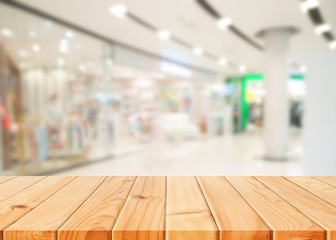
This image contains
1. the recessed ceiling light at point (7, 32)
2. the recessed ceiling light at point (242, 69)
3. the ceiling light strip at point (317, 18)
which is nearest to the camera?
the recessed ceiling light at point (7, 32)

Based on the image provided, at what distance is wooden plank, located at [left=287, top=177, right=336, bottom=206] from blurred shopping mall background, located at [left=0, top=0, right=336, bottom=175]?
2050 mm

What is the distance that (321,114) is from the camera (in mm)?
3031

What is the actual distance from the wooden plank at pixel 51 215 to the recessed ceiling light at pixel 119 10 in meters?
4.68

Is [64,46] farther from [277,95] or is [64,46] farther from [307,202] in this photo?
[307,202]

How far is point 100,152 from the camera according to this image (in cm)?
706

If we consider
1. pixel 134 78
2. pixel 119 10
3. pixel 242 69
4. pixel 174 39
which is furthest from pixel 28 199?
pixel 242 69

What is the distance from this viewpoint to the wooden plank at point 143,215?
27.0 inches

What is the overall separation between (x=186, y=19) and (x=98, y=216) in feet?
18.8

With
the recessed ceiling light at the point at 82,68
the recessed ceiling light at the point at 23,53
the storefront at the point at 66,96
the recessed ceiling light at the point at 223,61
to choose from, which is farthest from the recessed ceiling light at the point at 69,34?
the recessed ceiling light at the point at 223,61

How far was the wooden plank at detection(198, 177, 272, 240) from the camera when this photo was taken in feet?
2.26

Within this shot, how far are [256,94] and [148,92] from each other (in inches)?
370

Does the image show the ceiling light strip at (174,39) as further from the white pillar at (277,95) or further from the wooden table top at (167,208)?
the wooden table top at (167,208)

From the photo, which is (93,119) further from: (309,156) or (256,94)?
(256,94)

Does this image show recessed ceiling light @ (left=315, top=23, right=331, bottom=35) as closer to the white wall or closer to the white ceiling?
the white ceiling
